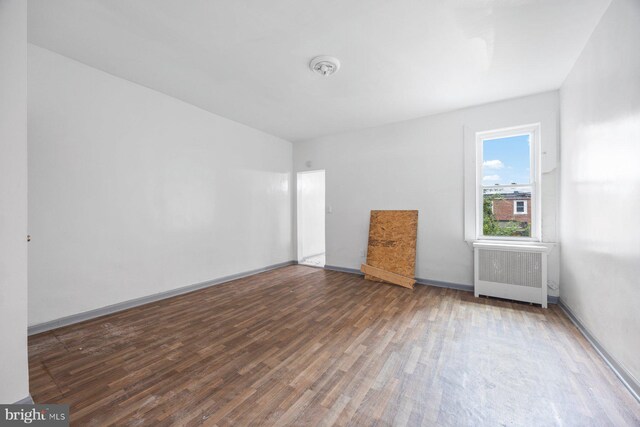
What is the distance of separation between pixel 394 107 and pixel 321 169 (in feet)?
6.79

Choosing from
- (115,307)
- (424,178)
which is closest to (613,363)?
(424,178)

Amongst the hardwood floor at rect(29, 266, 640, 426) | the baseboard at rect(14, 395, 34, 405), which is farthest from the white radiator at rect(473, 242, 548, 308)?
the baseboard at rect(14, 395, 34, 405)

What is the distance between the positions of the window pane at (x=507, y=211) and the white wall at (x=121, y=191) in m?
4.17

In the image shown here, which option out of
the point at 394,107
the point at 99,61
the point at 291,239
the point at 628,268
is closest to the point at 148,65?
the point at 99,61

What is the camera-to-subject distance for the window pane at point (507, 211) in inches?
143

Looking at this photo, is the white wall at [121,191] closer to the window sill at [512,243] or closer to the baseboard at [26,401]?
the baseboard at [26,401]

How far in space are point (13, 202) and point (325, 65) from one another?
2.72 m

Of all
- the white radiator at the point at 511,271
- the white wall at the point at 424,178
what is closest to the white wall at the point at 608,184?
the white radiator at the point at 511,271

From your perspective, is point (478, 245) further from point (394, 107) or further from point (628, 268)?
point (394, 107)

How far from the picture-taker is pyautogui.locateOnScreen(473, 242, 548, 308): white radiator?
10.4 ft

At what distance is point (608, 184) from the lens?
202 cm

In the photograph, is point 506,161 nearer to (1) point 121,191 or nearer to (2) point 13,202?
(2) point 13,202

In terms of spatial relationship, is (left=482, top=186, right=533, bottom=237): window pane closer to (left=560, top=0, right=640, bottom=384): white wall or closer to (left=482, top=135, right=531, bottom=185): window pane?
A: (left=482, top=135, right=531, bottom=185): window pane

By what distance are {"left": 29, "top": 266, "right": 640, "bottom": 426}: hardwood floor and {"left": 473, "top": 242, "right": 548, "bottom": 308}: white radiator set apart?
0.75 ft
